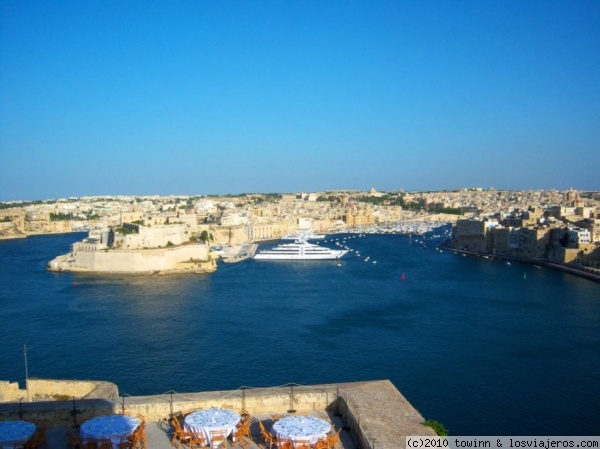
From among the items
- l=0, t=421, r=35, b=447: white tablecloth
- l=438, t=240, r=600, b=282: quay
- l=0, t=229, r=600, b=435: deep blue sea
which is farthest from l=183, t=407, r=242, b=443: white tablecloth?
l=438, t=240, r=600, b=282: quay

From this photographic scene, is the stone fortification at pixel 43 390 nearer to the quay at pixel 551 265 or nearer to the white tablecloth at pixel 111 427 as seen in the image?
the white tablecloth at pixel 111 427

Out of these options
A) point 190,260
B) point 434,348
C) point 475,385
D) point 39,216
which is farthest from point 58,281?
point 39,216

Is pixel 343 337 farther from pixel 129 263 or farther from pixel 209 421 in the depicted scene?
pixel 129 263

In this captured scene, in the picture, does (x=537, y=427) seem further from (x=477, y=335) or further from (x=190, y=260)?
(x=190, y=260)

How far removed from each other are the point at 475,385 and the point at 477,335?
2.22 m

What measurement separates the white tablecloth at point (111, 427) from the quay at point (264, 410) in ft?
0.45

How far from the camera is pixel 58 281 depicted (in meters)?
13.4

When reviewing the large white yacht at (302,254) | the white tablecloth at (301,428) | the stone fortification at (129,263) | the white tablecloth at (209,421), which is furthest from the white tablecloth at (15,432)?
the large white yacht at (302,254)

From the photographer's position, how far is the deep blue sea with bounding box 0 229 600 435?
5609mm

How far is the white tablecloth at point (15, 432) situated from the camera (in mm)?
2039

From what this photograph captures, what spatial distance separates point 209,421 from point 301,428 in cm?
36

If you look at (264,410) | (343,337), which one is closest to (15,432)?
(264,410)

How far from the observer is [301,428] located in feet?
A: 6.91

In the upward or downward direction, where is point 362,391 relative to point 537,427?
upward
